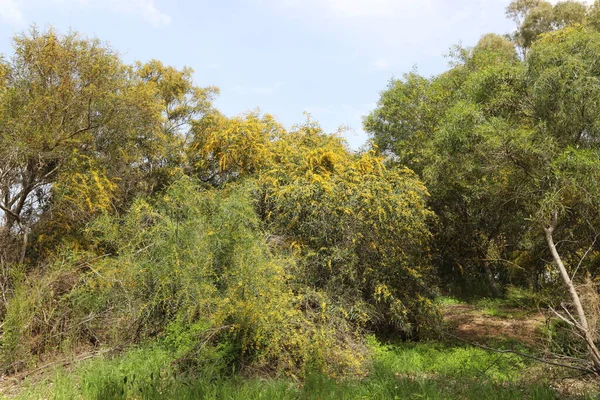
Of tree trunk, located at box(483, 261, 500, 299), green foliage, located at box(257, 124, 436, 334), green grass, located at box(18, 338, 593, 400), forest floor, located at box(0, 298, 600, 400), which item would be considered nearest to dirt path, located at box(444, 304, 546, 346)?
green foliage, located at box(257, 124, 436, 334)

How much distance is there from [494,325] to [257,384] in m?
8.28

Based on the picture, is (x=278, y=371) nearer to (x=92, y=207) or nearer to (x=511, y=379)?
(x=511, y=379)

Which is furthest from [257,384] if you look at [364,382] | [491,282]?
[491,282]

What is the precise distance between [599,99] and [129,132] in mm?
10747

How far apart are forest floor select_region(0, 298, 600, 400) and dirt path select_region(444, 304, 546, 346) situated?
2228 mm

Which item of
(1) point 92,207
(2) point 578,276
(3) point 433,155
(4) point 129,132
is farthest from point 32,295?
(2) point 578,276

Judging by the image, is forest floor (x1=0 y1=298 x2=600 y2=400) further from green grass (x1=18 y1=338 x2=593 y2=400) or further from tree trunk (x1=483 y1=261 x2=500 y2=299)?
tree trunk (x1=483 y1=261 x2=500 y2=299)

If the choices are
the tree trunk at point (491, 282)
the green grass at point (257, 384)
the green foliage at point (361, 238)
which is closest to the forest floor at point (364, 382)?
the green grass at point (257, 384)

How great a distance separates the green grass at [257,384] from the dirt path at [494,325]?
3188 millimetres

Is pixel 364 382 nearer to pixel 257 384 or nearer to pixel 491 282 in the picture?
pixel 257 384

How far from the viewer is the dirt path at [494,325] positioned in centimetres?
981

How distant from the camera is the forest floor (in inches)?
184

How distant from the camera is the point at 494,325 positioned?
37.1ft

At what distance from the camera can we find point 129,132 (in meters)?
12.0
